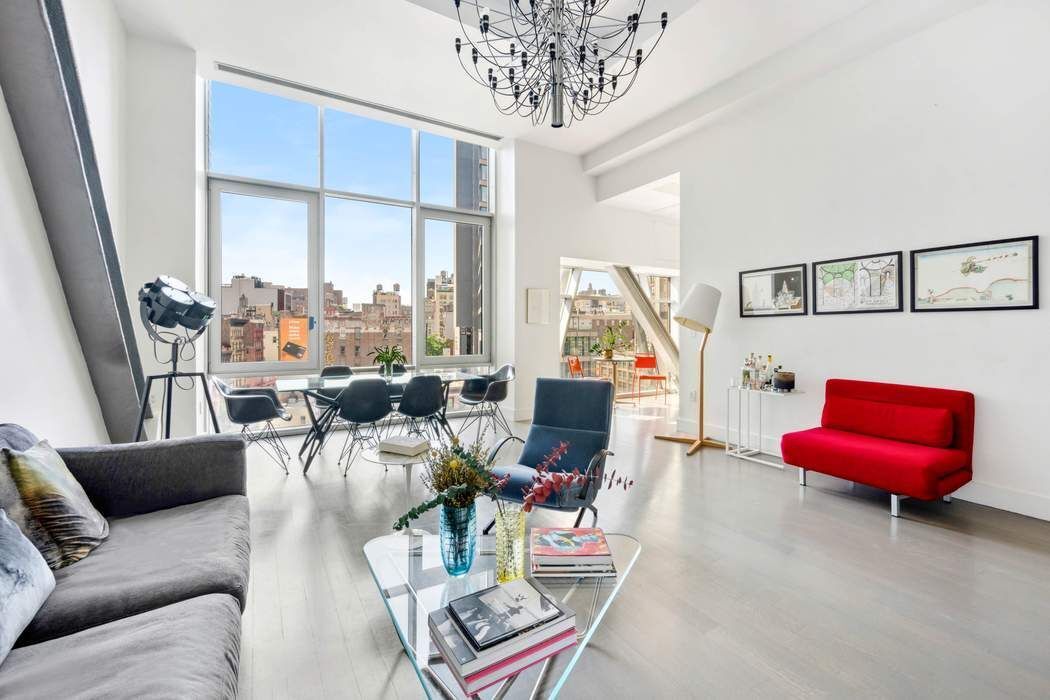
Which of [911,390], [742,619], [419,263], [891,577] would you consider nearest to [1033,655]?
[891,577]

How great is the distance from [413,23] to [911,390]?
5051 millimetres

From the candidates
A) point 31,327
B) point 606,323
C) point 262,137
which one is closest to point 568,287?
point 606,323

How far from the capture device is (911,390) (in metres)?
3.69

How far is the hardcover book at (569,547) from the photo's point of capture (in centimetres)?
173

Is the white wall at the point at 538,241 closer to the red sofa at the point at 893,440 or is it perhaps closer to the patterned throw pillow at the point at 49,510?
the red sofa at the point at 893,440

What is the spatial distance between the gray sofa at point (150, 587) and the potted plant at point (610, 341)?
6938mm

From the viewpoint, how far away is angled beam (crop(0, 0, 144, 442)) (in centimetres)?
222

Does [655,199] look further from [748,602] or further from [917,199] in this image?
[748,602]

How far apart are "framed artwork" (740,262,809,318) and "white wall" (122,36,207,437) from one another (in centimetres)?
546

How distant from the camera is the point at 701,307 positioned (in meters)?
4.93

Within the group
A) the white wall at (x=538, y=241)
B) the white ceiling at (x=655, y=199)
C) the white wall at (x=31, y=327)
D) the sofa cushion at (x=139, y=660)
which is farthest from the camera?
the white wall at (x=538, y=241)

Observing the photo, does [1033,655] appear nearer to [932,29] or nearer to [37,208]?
[932,29]

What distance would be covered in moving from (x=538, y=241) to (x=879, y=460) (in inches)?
186

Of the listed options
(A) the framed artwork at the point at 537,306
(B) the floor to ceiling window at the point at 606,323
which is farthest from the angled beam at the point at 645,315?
(A) the framed artwork at the point at 537,306
